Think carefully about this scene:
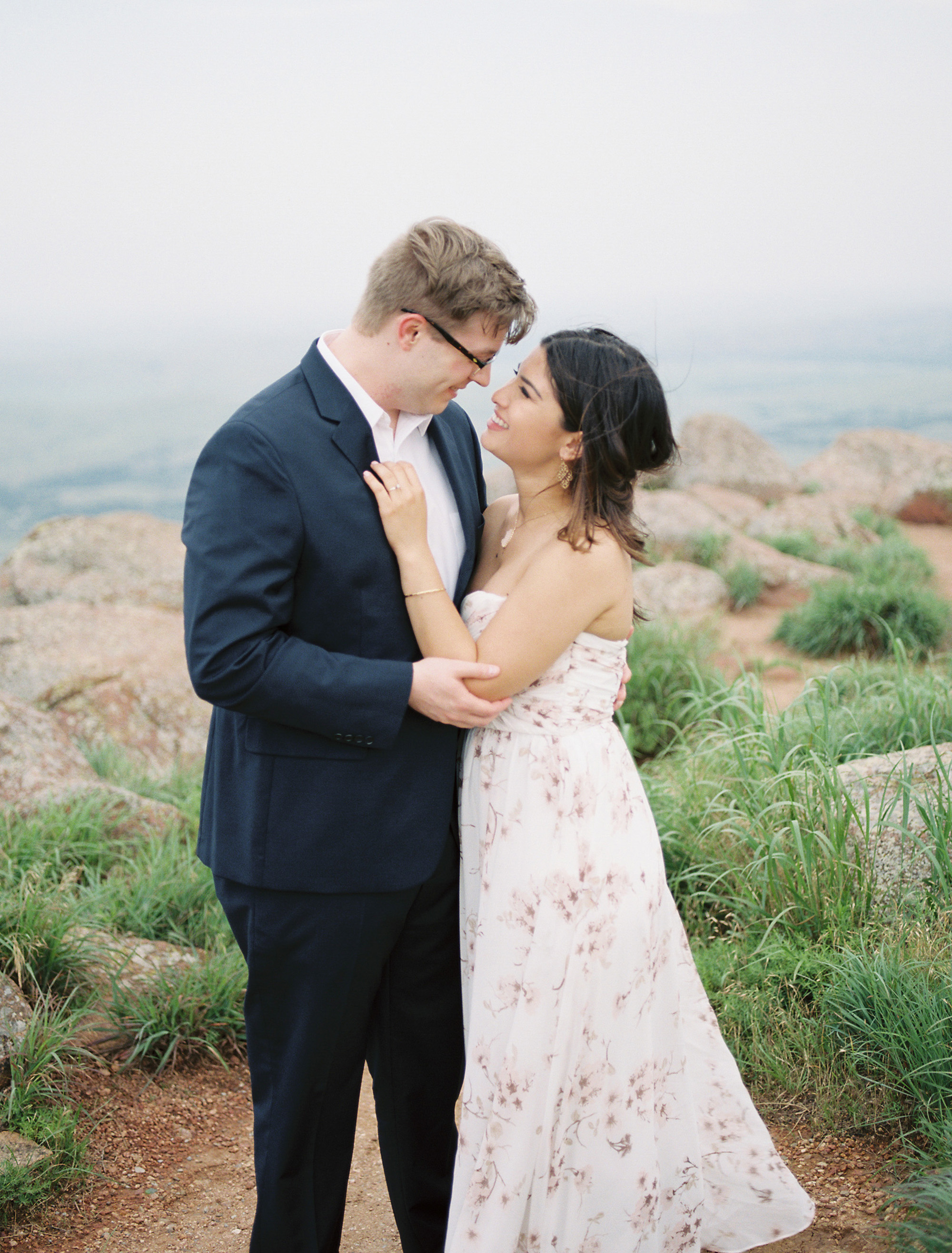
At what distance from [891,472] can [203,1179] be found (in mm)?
12883

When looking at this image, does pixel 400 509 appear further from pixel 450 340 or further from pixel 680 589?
pixel 680 589

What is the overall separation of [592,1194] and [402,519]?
54.0 inches

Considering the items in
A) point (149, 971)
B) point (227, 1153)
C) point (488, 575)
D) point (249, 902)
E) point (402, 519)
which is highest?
point (402, 519)

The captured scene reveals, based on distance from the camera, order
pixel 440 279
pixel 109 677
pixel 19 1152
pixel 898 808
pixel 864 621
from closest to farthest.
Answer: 1. pixel 440 279
2. pixel 19 1152
3. pixel 898 808
4. pixel 109 677
5. pixel 864 621

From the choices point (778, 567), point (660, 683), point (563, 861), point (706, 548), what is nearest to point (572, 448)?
point (563, 861)

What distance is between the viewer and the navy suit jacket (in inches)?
71.1

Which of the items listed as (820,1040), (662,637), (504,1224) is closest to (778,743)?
(820,1040)

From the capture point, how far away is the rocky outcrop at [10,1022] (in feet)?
8.82

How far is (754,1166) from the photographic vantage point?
232cm

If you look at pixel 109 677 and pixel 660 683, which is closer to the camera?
pixel 109 677

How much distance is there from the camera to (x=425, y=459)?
2182 mm

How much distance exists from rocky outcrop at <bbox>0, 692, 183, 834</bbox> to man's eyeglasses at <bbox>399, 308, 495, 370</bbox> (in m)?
2.61

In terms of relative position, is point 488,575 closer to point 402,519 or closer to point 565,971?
point 402,519

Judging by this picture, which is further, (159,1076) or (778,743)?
(778,743)
